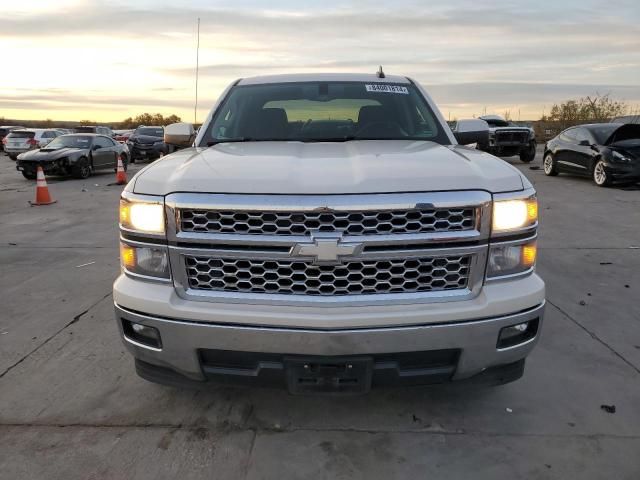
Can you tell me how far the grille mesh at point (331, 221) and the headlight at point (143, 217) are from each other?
126 mm

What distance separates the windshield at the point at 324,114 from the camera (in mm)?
3762

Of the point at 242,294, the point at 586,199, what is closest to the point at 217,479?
the point at 242,294

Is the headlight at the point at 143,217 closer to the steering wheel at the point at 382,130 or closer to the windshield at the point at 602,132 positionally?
the steering wheel at the point at 382,130

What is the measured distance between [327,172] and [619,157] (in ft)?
39.5

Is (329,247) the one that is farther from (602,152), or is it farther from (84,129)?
(84,129)

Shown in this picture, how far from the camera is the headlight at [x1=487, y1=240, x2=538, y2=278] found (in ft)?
7.98

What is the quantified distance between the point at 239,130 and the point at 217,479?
2.39m

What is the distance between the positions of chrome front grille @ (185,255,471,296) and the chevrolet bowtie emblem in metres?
0.05

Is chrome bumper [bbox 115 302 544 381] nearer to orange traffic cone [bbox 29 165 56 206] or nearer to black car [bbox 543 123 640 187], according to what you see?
orange traffic cone [bbox 29 165 56 206]

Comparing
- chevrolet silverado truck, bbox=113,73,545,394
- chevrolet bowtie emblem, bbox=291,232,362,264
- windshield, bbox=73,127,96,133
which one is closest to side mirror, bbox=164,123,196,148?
chevrolet silverado truck, bbox=113,73,545,394

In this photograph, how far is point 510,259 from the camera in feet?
8.14

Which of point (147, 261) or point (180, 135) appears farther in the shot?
point (180, 135)

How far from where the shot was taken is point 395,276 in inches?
93.2

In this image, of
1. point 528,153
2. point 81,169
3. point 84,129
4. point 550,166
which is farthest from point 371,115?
point 84,129
